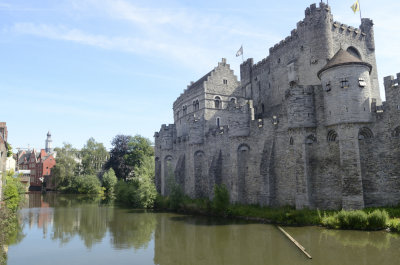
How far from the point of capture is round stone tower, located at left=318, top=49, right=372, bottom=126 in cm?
1800

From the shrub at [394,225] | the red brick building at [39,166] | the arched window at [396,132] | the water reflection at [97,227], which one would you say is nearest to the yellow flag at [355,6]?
the arched window at [396,132]

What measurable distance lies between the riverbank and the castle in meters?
0.99

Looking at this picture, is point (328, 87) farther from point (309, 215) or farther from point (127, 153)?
point (127, 153)

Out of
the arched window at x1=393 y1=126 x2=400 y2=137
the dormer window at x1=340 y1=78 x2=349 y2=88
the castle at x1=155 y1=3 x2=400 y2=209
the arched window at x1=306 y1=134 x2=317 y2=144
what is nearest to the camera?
the arched window at x1=393 y1=126 x2=400 y2=137

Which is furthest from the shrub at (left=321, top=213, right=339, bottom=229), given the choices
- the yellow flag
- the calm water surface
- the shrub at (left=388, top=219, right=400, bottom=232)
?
the yellow flag

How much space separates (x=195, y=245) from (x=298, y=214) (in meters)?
6.43

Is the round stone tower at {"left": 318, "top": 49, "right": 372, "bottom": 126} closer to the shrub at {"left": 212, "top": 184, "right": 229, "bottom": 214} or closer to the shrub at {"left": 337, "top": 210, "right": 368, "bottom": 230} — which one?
the shrub at {"left": 337, "top": 210, "right": 368, "bottom": 230}

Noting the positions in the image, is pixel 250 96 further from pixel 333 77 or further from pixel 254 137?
pixel 333 77

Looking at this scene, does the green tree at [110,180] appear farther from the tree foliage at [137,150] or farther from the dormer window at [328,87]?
the dormer window at [328,87]

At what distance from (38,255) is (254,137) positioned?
16023 millimetres

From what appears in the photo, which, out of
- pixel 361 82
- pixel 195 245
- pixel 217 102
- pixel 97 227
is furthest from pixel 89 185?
pixel 361 82

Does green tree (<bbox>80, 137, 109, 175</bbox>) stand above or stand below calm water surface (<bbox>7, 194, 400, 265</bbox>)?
above

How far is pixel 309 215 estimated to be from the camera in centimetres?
1789

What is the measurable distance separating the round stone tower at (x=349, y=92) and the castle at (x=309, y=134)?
5cm
